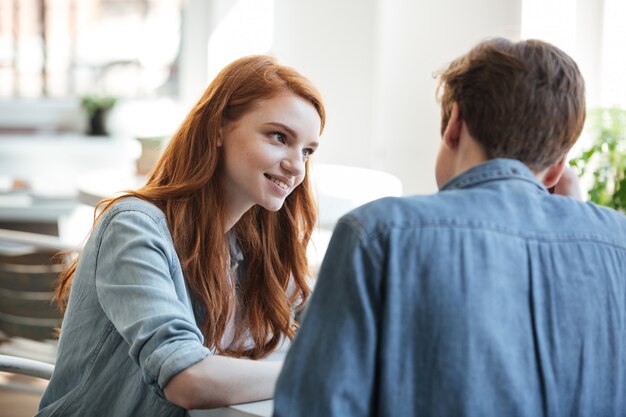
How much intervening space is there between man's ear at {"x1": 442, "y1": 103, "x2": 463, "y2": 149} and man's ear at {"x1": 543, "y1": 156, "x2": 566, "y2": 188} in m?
0.13

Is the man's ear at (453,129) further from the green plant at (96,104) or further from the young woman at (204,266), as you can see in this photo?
the green plant at (96,104)

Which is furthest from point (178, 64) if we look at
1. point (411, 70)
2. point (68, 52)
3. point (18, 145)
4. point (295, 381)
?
point (295, 381)

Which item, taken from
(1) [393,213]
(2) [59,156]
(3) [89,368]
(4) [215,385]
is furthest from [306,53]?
(1) [393,213]

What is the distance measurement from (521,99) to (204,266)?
0.79 metres

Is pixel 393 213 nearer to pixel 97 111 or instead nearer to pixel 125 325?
pixel 125 325

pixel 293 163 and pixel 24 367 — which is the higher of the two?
pixel 293 163

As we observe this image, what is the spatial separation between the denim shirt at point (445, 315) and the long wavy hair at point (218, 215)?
0.69 m

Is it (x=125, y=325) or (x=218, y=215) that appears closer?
(x=125, y=325)

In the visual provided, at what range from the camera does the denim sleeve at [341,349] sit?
0.98 meters

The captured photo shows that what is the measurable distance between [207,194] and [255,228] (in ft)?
0.70

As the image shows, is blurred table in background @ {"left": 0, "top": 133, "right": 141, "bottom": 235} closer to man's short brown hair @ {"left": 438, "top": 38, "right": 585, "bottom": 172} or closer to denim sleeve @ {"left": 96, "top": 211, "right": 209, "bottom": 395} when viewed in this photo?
denim sleeve @ {"left": 96, "top": 211, "right": 209, "bottom": 395}

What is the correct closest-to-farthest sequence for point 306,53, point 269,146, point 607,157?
1. point 269,146
2. point 607,157
3. point 306,53

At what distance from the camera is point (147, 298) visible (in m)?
1.43

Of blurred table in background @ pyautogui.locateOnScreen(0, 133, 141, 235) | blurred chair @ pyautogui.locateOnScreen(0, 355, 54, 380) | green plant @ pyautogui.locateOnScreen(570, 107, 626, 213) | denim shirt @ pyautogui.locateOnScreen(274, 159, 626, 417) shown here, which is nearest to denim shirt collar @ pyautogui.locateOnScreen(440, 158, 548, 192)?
denim shirt @ pyautogui.locateOnScreen(274, 159, 626, 417)
